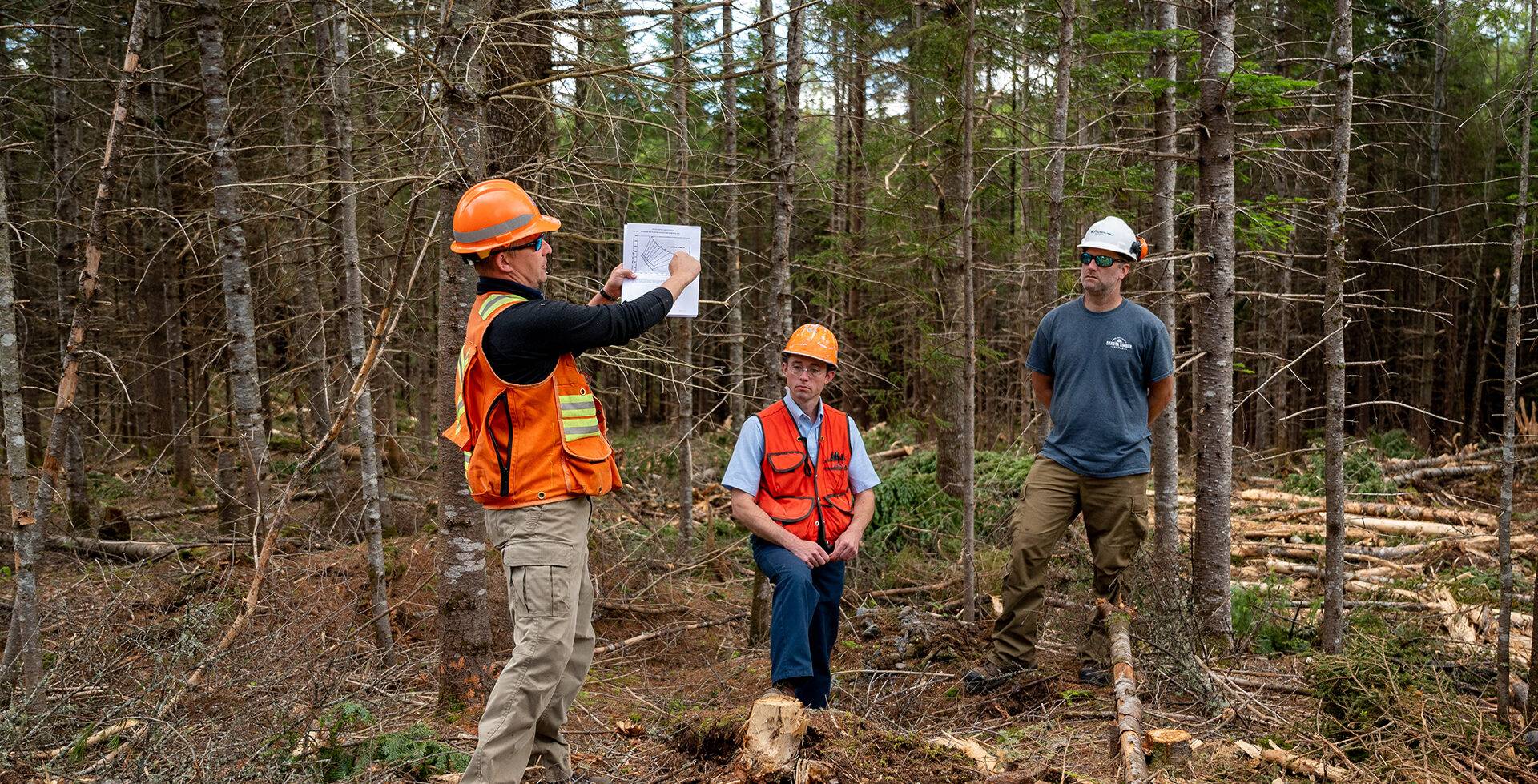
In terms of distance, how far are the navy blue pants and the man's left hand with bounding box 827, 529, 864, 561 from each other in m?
0.07

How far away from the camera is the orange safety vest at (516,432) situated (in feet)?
12.4

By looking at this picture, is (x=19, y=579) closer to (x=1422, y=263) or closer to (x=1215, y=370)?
(x=1215, y=370)

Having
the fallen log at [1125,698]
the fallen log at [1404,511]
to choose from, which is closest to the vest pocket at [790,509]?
the fallen log at [1125,698]

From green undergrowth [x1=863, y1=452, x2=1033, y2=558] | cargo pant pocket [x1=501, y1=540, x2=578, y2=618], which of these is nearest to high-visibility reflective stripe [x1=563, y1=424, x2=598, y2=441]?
cargo pant pocket [x1=501, y1=540, x2=578, y2=618]

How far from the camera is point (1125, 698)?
13.9ft

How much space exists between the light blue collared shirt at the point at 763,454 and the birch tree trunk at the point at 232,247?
4.06 meters

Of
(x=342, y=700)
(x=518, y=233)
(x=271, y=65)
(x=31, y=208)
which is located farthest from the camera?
(x=31, y=208)

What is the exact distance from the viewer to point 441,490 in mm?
5137

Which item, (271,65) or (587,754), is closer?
(587,754)

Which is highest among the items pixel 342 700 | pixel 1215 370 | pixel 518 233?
pixel 518 233

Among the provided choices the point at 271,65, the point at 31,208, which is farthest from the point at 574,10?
the point at 31,208

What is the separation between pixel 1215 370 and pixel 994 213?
13.0 meters

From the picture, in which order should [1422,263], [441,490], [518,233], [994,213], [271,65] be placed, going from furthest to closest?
[1422,263] < [994,213] < [271,65] < [441,490] < [518,233]

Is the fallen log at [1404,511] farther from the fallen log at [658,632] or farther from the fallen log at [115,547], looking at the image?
the fallen log at [115,547]
